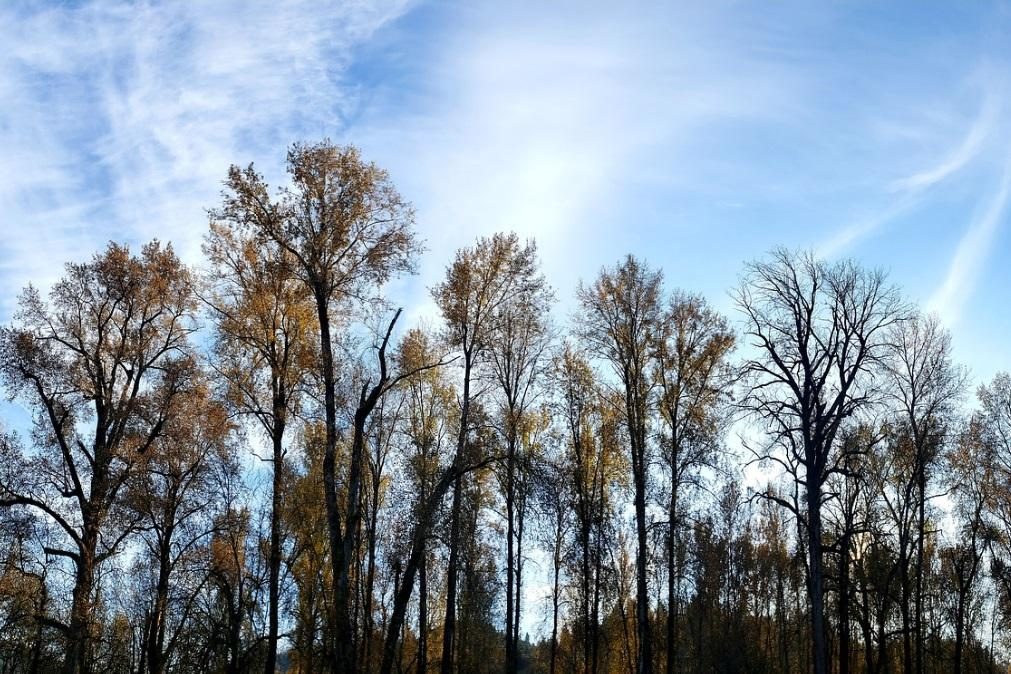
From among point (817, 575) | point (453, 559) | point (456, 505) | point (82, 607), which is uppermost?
point (456, 505)

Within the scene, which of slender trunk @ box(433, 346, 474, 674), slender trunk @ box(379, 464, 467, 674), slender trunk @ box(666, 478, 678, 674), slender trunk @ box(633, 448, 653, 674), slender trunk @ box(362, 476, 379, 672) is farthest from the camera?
slender trunk @ box(362, 476, 379, 672)

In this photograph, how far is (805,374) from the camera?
24031 mm

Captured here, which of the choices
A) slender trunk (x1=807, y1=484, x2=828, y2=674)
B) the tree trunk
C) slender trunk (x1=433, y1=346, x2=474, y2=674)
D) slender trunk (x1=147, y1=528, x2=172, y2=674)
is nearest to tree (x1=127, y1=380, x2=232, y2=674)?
slender trunk (x1=147, y1=528, x2=172, y2=674)

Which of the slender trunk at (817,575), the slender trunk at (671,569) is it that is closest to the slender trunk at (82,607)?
the slender trunk at (671,569)

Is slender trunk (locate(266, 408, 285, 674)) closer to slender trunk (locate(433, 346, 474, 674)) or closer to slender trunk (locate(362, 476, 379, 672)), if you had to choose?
slender trunk (locate(433, 346, 474, 674))

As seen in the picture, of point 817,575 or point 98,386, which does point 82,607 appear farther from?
point 817,575

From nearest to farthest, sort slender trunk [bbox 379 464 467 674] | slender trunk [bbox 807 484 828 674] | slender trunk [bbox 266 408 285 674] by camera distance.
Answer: slender trunk [bbox 379 464 467 674], slender trunk [bbox 266 408 285 674], slender trunk [bbox 807 484 828 674]

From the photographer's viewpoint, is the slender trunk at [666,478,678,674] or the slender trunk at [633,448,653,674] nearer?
the slender trunk at [633,448,653,674]

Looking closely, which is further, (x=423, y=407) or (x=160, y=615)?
(x=423, y=407)

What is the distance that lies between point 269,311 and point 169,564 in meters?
7.23

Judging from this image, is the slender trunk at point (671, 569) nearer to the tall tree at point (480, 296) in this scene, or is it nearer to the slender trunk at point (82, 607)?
the tall tree at point (480, 296)

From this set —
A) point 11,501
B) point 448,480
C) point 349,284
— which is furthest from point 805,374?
point 11,501

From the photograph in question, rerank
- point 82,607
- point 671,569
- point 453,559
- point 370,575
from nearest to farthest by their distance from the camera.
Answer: point 82,607 < point 453,559 < point 671,569 < point 370,575

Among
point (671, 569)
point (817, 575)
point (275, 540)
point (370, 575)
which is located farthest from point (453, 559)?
point (817, 575)
